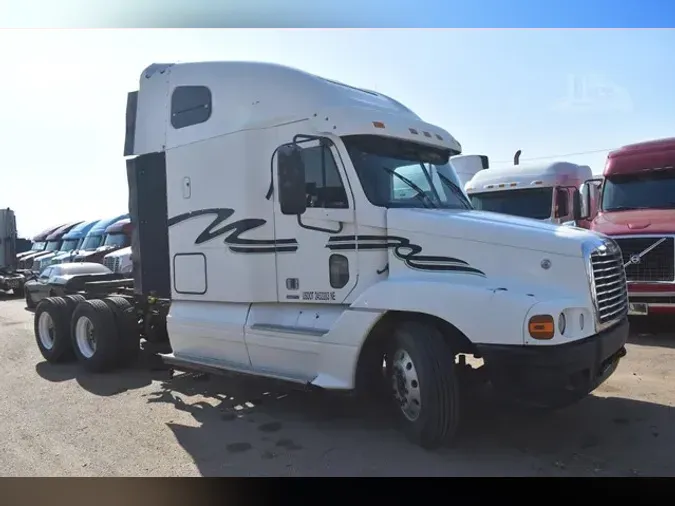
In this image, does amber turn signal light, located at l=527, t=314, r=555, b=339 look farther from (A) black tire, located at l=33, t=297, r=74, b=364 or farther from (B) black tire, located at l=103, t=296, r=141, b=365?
(A) black tire, located at l=33, t=297, r=74, b=364

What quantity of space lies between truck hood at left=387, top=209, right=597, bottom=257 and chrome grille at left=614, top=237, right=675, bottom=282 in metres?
4.72

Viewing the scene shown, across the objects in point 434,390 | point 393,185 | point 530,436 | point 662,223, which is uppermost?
point 393,185

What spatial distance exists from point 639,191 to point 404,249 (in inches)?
277

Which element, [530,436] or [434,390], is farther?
[530,436]

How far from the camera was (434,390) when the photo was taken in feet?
15.3

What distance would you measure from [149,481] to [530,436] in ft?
10.2

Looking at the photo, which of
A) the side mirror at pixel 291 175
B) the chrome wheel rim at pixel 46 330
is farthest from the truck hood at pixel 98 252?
the side mirror at pixel 291 175

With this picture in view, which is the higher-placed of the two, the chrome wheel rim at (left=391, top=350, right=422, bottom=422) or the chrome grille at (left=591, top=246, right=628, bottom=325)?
the chrome grille at (left=591, top=246, right=628, bottom=325)

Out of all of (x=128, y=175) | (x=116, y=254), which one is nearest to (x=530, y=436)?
(x=128, y=175)

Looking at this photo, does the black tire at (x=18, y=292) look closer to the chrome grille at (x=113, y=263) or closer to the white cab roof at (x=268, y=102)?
the chrome grille at (x=113, y=263)

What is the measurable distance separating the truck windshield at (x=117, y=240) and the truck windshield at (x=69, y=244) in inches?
156

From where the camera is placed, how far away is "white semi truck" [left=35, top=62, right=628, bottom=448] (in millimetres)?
4559

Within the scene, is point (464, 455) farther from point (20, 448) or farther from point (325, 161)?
point (20, 448)

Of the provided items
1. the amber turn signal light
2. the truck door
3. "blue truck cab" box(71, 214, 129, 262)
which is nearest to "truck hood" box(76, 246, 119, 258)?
"blue truck cab" box(71, 214, 129, 262)
